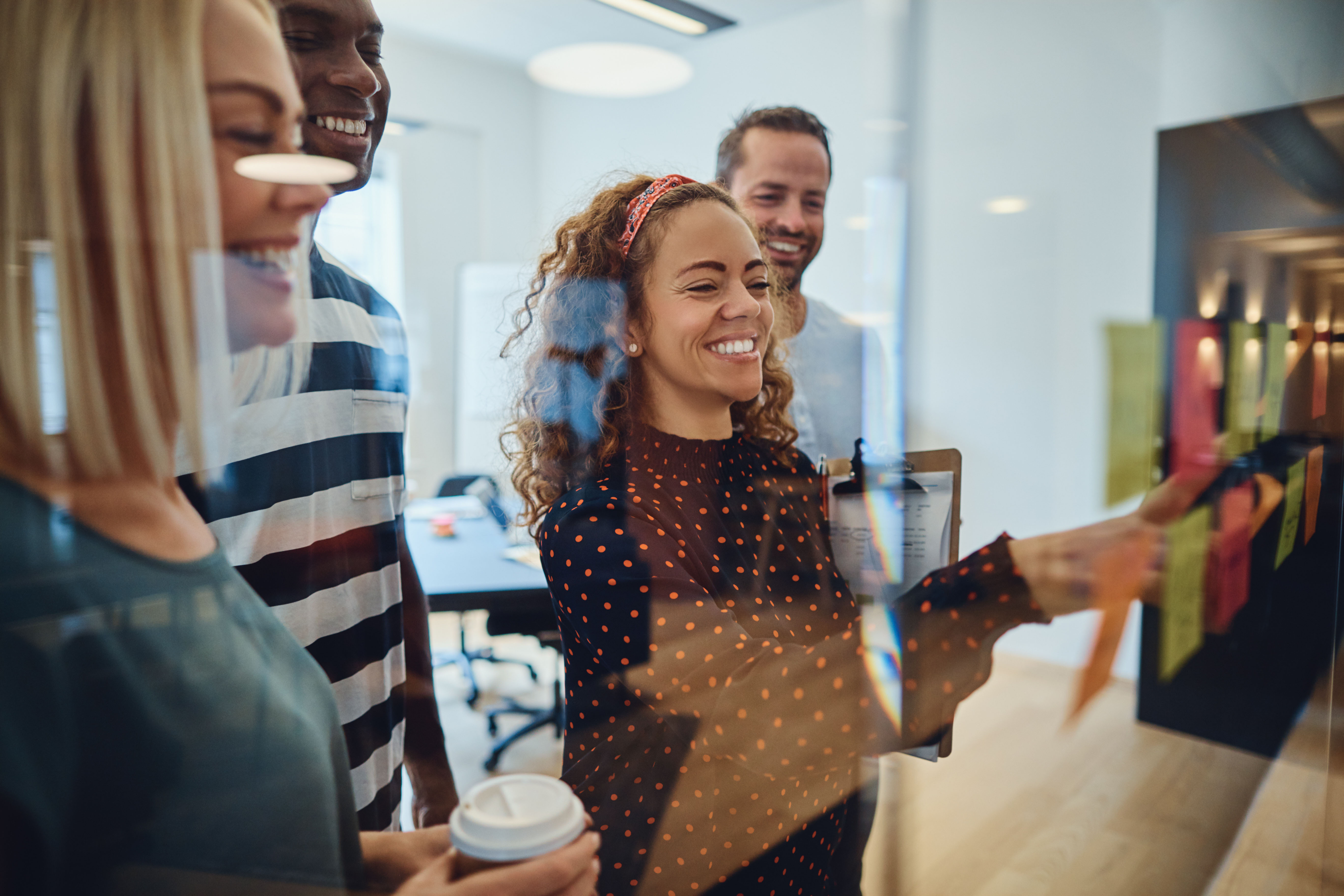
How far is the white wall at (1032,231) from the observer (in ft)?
1.97

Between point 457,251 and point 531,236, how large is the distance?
89 millimetres

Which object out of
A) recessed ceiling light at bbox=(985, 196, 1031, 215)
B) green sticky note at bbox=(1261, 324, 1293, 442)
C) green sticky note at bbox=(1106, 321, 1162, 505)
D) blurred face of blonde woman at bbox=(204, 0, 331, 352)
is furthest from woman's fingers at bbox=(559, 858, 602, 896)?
green sticky note at bbox=(1261, 324, 1293, 442)

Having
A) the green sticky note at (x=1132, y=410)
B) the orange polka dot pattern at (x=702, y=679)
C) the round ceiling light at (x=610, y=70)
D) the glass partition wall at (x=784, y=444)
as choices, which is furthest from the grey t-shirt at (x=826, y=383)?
the round ceiling light at (x=610, y=70)

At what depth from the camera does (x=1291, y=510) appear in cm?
82

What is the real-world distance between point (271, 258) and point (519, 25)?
33 centimetres

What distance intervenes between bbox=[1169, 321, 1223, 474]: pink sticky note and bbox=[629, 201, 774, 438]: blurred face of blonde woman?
38 cm

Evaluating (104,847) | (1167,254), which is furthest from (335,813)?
(1167,254)

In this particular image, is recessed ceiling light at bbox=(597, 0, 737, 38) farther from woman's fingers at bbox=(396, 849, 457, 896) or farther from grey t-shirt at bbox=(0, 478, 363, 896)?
woman's fingers at bbox=(396, 849, 457, 896)

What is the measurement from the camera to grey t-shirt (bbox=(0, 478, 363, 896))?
356 millimetres

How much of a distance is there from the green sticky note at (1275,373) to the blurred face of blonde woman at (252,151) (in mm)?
887

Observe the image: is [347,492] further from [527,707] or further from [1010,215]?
[527,707]

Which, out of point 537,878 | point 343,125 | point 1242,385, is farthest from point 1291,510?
point 343,125

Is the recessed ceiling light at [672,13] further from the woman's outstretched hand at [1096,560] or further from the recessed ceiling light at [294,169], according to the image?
the woman's outstretched hand at [1096,560]

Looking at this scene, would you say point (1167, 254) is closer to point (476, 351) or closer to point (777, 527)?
point (777, 527)
